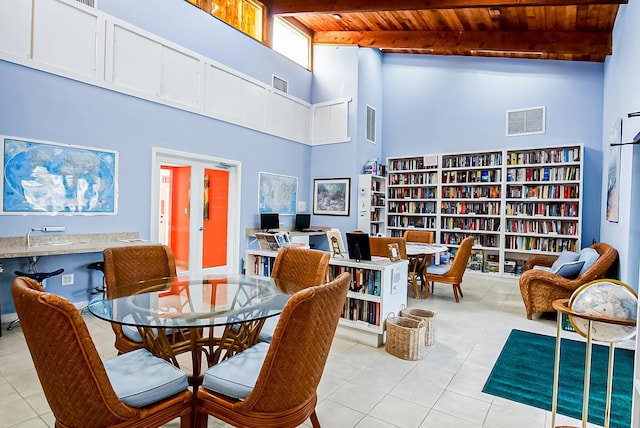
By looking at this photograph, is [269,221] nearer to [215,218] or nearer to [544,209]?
[215,218]

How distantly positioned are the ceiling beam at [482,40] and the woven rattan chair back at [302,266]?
5667 millimetres

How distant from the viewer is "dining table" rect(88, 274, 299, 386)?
1774mm

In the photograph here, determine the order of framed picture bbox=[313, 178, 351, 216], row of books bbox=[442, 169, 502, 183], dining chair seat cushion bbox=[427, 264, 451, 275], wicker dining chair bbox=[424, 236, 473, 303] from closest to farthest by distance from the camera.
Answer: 1. wicker dining chair bbox=[424, 236, 473, 303]
2. dining chair seat cushion bbox=[427, 264, 451, 275]
3. row of books bbox=[442, 169, 502, 183]
4. framed picture bbox=[313, 178, 351, 216]

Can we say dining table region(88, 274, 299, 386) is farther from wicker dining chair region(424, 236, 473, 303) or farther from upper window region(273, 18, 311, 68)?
upper window region(273, 18, 311, 68)

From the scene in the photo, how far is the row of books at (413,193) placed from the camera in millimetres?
7629

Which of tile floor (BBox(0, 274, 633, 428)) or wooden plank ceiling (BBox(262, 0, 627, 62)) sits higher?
wooden plank ceiling (BBox(262, 0, 627, 62))

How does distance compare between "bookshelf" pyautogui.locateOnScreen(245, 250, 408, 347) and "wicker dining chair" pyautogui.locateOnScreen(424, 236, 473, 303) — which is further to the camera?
"wicker dining chair" pyautogui.locateOnScreen(424, 236, 473, 303)

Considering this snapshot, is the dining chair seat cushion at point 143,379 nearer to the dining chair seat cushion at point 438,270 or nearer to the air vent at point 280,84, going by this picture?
the dining chair seat cushion at point 438,270

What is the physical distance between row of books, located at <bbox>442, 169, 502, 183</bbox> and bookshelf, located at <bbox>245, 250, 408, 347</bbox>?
13.9 ft

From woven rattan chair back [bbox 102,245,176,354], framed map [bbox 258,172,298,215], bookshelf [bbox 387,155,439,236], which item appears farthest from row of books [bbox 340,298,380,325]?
bookshelf [bbox 387,155,439,236]

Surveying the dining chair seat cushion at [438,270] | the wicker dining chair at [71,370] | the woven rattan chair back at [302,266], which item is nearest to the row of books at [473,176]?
the dining chair seat cushion at [438,270]

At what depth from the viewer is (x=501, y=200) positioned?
22.1ft

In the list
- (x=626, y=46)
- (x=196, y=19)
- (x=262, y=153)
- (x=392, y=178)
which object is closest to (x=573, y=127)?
(x=626, y=46)

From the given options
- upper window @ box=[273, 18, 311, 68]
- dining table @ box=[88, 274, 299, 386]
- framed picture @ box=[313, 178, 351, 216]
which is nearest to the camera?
dining table @ box=[88, 274, 299, 386]
